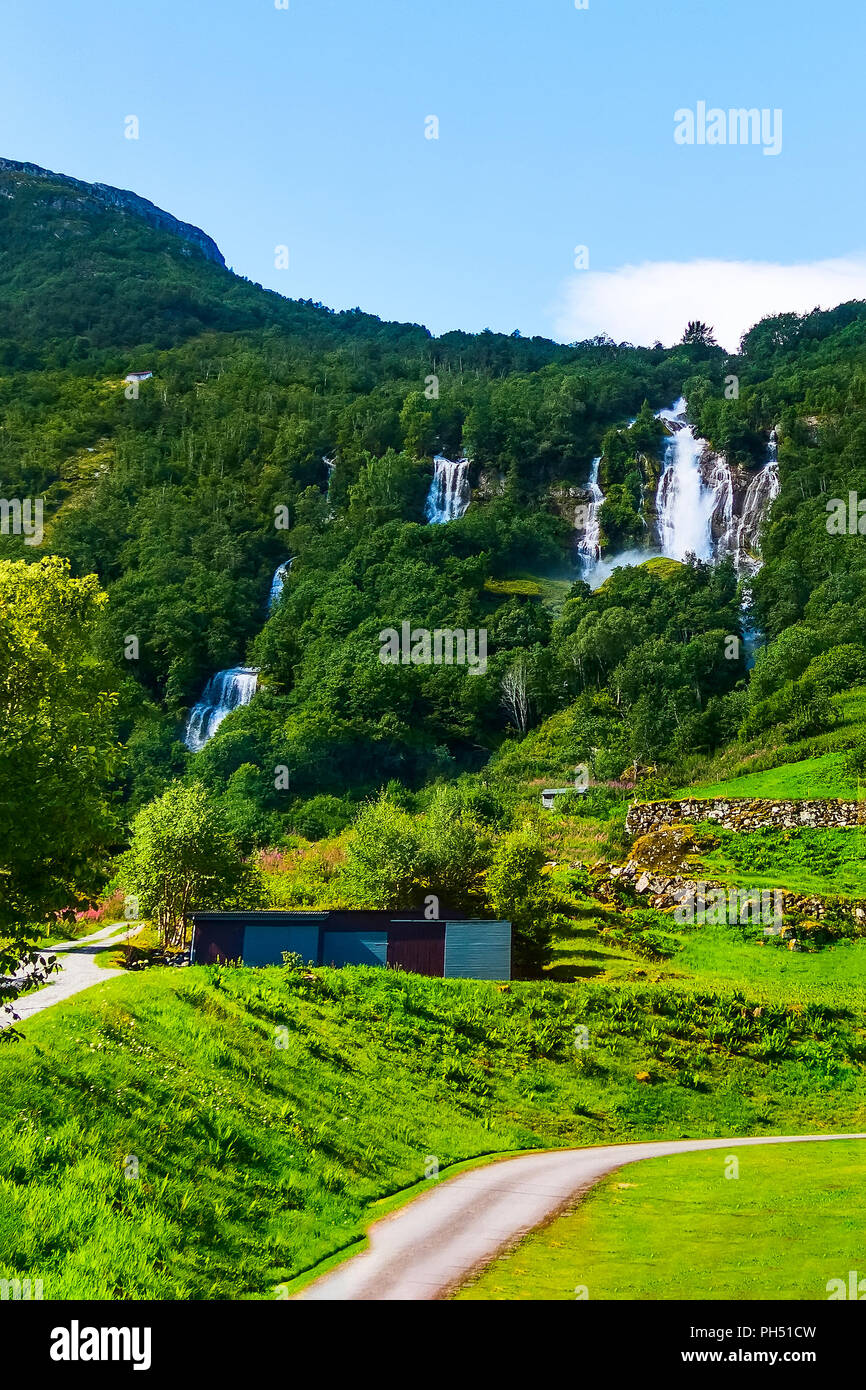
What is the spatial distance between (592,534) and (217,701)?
1941 inches

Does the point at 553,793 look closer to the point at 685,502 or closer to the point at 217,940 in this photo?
the point at 217,940

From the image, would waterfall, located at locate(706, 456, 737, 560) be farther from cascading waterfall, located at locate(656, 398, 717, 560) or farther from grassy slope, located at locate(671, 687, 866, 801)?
grassy slope, located at locate(671, 687, 866, 801)

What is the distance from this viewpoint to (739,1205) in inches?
816

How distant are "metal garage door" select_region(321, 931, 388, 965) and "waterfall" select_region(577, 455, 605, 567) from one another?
299 feet

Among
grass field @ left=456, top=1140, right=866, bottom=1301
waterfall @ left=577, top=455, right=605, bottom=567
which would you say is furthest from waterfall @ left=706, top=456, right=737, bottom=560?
grass field @ left=456, top=1140, right=866, bottom=1301

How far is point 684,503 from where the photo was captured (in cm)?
13262

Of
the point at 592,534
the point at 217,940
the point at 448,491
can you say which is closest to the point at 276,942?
the point at 217,940

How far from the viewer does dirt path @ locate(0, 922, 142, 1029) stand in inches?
1280

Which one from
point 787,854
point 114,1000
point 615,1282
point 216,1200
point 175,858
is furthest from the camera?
point 787,854

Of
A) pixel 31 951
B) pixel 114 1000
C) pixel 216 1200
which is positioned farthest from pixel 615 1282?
pixel 114 1000

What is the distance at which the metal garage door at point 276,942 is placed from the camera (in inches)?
1666

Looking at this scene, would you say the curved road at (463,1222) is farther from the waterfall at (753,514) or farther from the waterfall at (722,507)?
the waterfall at (722,507)
